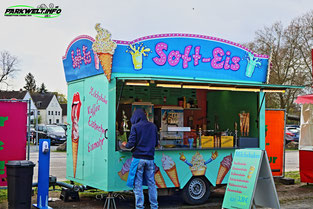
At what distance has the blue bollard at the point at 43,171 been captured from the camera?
28.3 feet

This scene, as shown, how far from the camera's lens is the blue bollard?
8641mm

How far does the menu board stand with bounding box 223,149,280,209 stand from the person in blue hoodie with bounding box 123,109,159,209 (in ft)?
4.83

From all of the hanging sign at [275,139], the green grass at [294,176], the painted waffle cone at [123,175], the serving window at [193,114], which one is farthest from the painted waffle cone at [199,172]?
the green grass at [294,176]

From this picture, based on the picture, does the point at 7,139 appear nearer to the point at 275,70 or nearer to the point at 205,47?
the point at 205,47

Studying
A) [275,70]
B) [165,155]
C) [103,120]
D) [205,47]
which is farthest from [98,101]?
[275,70]

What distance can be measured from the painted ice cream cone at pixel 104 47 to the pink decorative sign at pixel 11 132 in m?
1.99

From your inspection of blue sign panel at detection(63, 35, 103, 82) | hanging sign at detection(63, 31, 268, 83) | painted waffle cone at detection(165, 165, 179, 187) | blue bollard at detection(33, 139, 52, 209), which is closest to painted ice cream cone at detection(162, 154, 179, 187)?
painted waffle cone at detection(165, 165, 179, 187)

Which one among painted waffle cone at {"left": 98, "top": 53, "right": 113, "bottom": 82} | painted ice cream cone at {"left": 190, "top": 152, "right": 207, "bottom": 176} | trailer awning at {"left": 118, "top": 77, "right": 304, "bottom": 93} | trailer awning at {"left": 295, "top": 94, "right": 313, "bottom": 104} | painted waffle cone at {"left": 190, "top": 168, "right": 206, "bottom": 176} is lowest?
painted waffle cone at {"left": 190, "top": 168, "right": 206, "bottom": 176}

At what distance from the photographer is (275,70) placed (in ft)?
121

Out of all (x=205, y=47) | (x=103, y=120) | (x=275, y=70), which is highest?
(x=275, y=70)

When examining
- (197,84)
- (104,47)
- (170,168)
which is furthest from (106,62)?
(170,168)

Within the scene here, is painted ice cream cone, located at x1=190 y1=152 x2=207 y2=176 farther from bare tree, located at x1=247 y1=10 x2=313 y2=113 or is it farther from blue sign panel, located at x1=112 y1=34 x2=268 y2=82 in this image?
bare tree, located at x1=247 y1=10 x2=313 y2=113

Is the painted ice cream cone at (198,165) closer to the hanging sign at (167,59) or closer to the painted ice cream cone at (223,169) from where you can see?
the painted ice cream cone at (223,169)

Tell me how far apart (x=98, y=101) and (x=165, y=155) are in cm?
181
